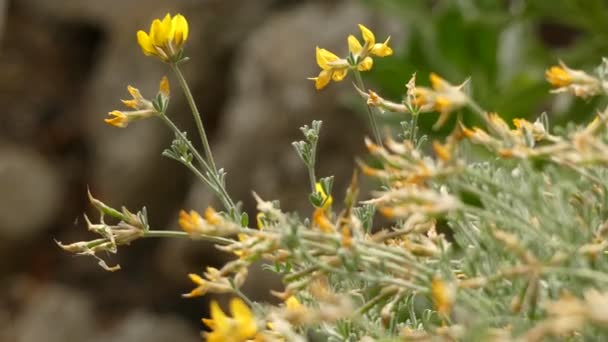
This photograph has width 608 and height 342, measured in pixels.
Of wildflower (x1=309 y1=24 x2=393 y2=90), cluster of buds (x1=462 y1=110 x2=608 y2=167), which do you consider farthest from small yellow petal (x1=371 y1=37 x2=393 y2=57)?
cluster of buds (x1=462 y1=110 x2=608 y2=167)

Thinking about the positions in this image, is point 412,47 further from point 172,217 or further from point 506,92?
point 172,217

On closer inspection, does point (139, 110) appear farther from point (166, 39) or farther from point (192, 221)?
point (192, 221)

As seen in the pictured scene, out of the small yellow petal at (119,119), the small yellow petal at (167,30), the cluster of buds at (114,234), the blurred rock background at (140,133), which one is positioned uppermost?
the small yellow petal at (167,30)

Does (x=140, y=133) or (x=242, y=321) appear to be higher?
(x=242, y=321)

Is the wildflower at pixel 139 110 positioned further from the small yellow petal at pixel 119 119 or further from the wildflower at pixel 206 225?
the wildflower at pixel 206 225

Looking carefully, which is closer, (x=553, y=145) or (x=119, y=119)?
(x=553, y=145)

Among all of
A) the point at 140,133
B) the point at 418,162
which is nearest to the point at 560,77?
the point at 418,162

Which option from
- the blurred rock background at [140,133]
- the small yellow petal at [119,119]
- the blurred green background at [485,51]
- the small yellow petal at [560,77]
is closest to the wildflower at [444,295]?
the small yellow petal at [560,77]
